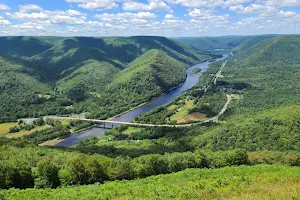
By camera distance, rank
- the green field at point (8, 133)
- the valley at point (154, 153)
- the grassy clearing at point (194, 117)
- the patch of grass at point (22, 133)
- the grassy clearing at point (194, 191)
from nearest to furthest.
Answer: the grassy clearing at point (194, 191)
the valley at point (154, 153)
the patch of grass at point (22, 133)
the green field at point (8, 133)
the grassy clearing at point (194, 117)

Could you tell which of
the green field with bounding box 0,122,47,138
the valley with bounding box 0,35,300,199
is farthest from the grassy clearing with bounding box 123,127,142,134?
the green field with bounding box 0,122,47,138

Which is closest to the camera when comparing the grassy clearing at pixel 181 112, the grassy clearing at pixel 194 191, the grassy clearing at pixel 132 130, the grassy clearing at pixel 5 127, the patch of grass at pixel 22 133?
the grassy clearing at pixel 194 191

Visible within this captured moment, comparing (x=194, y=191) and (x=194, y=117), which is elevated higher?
(x=194, y=191)

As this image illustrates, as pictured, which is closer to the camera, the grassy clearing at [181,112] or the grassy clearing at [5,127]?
the grassy clearing at [5,127]

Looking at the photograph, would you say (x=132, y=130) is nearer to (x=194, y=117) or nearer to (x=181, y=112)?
(x=194, y=117)

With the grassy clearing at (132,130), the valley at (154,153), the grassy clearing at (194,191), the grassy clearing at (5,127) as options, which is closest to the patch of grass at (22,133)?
the valley at (154,153)

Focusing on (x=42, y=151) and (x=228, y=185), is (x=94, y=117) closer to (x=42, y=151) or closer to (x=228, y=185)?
(x=42, y=151)

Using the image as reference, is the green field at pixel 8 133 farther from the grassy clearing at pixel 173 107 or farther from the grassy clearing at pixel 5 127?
the grassy clearing at pixel 173 107

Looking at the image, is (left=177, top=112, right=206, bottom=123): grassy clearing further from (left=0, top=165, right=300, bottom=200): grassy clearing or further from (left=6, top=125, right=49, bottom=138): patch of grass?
(left=0, top=165, right=300, bottom=200): grassy clearing

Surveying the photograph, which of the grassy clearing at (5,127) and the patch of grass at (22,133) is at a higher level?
the patch of grass at (22,133)

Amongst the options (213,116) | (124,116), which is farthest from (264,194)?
(124,116)

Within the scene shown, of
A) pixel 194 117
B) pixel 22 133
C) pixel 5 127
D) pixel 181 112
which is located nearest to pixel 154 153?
pixel 194 117
